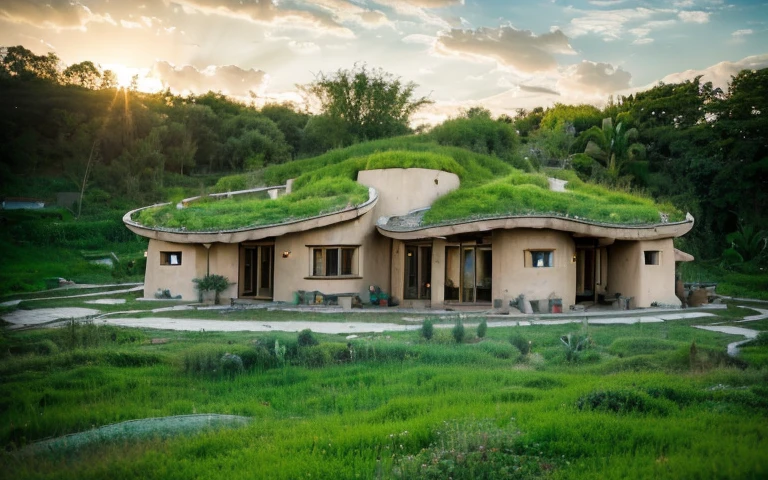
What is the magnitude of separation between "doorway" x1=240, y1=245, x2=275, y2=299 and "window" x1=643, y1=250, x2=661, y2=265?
14.4m

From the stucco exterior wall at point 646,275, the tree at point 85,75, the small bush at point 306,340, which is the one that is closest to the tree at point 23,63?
the small bush at point 306,340

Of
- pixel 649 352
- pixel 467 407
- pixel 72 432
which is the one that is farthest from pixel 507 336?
pixel 72 432

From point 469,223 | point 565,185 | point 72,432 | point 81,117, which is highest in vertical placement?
point 81,117

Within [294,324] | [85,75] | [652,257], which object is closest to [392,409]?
[294,324]

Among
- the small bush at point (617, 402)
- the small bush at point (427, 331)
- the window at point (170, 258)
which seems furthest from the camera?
the window at point (170, 258)

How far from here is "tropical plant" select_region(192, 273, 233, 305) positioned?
22734 mm

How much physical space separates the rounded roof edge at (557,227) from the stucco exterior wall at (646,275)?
66 cm

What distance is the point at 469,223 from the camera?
68.6ft

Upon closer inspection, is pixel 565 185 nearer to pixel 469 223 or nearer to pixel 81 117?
pixel 469 223

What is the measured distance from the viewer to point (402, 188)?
83.1 feet

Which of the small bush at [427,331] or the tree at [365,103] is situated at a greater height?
the tree at [365,103]

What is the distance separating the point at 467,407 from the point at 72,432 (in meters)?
4.98

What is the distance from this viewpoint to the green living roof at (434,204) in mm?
21828

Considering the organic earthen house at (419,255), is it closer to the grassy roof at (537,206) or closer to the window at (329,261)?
the window at (329,261)
